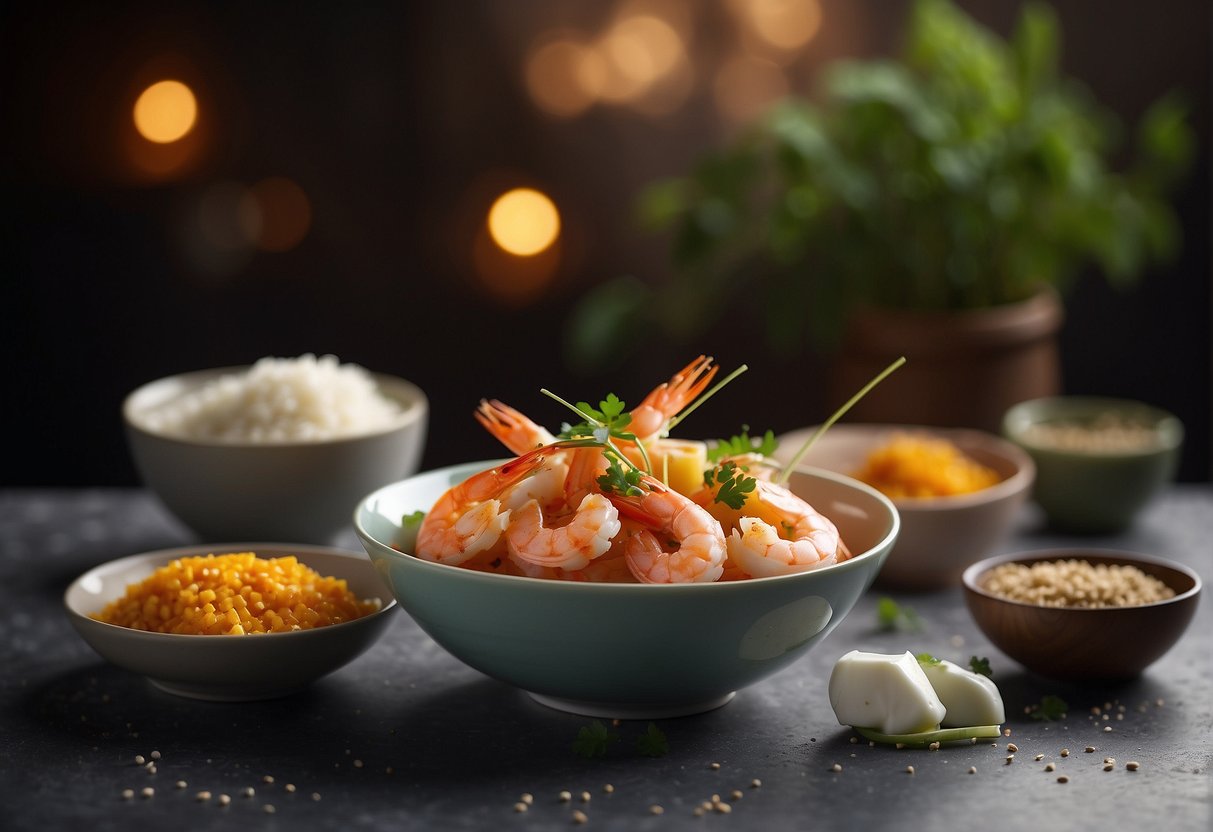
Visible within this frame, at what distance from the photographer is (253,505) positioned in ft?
6.41

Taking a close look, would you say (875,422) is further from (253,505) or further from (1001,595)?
(253,505)

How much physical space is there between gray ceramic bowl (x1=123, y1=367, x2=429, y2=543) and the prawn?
65 centimetres

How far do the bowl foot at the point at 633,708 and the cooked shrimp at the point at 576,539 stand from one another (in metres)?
0.18

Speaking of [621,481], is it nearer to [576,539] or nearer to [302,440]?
[576,539]

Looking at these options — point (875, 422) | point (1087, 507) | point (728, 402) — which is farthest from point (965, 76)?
point (728, 402)

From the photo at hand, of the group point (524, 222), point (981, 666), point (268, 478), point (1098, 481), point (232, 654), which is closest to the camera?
point (232, 654)

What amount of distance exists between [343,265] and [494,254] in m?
0.36

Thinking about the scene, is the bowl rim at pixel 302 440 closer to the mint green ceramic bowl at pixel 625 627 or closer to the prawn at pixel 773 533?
the mint green ceramic bowl at pixel 625 627

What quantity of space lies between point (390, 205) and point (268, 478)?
1623 millimetres

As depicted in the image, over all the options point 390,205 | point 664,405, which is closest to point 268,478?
point 664,405

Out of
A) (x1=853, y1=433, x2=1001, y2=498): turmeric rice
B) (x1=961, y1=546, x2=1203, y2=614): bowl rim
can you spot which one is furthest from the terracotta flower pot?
(x1=961, y1=546, x2=1203, y2=614): bowl rim

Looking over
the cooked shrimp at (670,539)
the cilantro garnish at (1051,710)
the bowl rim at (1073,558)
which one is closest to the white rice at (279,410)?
the cooked shrimp at (670,539)

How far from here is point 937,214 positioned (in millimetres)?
2588

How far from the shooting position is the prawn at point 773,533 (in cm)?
137
